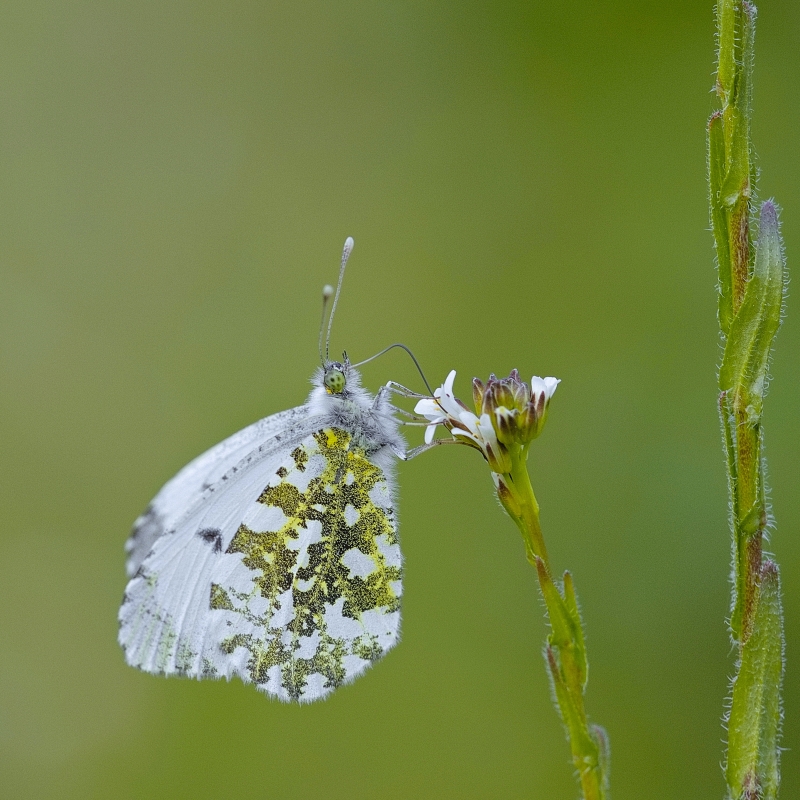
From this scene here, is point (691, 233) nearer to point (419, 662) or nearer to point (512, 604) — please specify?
point (512, 604)

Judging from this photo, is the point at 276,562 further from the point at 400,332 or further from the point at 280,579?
the point at 400,332

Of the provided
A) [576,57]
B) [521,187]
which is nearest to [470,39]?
[576,57]

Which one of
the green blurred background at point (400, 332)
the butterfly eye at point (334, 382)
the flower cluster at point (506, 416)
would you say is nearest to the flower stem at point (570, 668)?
the flower cluster at point (506, 416)

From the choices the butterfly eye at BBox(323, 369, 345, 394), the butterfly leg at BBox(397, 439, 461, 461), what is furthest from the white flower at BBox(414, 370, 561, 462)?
the butterfly eye at BBox(323, 369, 345, 394)

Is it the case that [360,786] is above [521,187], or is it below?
below

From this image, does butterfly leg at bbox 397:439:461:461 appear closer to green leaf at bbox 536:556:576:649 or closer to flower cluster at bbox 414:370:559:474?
flower cluster at bbox 414:370:559:474

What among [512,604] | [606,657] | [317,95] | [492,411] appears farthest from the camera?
[317,95]

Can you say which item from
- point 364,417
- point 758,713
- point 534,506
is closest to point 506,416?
point 534,506
